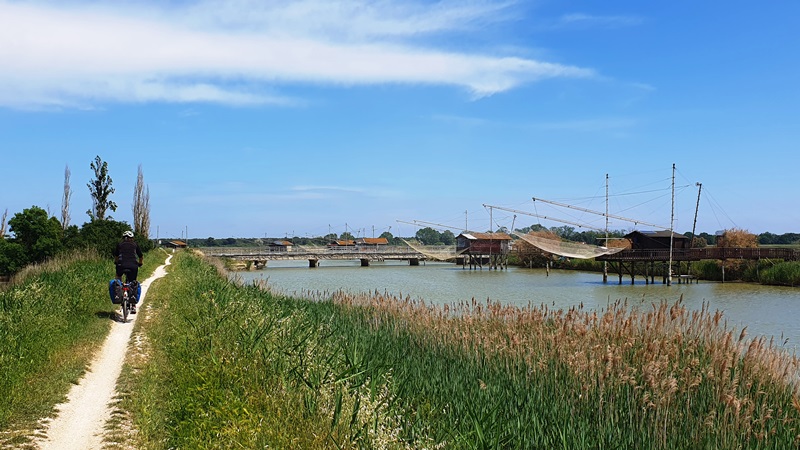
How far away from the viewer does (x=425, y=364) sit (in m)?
10.3

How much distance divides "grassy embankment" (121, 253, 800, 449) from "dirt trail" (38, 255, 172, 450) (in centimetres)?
30

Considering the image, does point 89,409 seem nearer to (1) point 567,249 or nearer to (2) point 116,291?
(2) point 116,291

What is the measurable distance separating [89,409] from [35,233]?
4629 cm

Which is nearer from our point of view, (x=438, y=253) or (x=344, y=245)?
(x=438, y=253)

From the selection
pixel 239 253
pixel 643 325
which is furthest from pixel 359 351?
pixel 239 253

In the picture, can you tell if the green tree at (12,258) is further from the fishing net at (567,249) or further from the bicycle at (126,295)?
the bicycle at (126,295)

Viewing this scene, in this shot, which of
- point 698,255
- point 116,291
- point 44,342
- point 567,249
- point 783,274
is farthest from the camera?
point 567,249

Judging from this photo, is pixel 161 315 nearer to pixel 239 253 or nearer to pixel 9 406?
pixel 9 406

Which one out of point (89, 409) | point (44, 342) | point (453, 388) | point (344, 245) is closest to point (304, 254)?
point (344, 245)

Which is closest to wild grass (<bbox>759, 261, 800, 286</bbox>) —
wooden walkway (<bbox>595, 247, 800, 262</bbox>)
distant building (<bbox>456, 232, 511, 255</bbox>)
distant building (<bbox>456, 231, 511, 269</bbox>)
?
wooden walkway (<bbox>595, 247, 800, 262</bbox>)

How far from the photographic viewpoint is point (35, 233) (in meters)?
48.3

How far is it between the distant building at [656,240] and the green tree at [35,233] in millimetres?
44688

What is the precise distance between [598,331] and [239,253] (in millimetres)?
73048

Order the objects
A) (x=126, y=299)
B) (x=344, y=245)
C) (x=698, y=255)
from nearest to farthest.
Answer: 1. (x=126, y=299)
2. (x=698, y=255)
3. (x=344, y=245)
